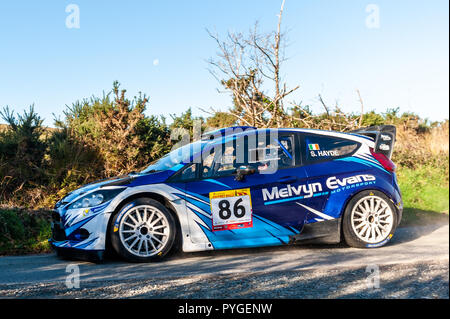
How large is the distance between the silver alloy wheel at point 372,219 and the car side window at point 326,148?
→ 28.9 inches

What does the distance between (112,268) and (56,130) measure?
602cm

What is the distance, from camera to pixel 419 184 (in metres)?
11.1

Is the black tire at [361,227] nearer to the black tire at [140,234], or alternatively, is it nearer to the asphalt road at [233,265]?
the asphalt road at [233,265]

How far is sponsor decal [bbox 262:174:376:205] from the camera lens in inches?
225

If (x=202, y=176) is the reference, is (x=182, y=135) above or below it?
above

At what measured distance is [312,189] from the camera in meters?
5.90

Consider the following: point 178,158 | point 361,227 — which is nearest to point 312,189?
point 361,227

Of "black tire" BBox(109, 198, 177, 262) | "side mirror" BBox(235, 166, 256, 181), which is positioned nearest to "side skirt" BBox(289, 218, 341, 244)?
"side mirror" BBox(235, 166, 256, 181)

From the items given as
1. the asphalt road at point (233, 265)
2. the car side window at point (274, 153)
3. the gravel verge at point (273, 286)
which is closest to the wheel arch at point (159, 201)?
the asphalt road at point (233, 265)

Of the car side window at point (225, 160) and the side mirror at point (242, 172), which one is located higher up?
the car side window at point (225, 160)

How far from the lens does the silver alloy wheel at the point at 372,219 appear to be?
19.7 feet

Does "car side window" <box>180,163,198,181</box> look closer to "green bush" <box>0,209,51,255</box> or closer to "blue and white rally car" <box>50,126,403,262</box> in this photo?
"blue and white rally car" <box>50,126,403,262</box>
